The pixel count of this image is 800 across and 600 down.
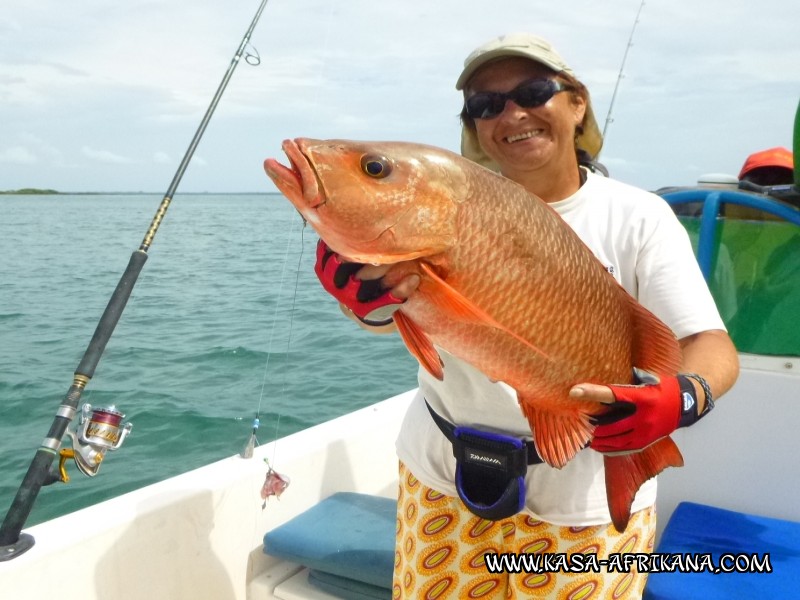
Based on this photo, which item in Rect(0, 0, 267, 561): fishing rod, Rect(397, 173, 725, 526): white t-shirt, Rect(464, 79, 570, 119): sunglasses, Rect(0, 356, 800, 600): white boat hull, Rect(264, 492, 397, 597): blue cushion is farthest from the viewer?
Rect(264, 492, 397, 597): blue cushion

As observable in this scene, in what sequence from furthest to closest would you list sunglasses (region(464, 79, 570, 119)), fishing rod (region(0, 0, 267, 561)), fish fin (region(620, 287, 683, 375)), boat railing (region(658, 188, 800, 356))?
boat railing (region(658, 188, 800, 356))
fishing rod (region(0, 0, 267, 561))
sunglasses (region(464, 79, 570, 119))
fish fin (region(620, 287, 683, 375))

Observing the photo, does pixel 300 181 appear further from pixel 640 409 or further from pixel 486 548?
pixel 486 548

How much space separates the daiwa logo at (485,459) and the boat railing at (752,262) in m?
1.98

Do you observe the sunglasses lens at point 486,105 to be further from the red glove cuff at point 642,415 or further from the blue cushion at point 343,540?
the blue cushion at point 343,540

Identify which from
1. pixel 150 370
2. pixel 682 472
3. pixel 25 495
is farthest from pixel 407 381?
pixel 25 495

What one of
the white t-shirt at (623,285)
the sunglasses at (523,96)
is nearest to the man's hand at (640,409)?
the white t-shirt at (623,285)

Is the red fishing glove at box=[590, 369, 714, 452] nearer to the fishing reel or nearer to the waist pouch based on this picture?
the waist pouch

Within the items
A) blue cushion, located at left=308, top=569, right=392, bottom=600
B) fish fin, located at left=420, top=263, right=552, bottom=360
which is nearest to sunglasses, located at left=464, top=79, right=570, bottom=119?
fish fin, located at left=420, top=263, right=552, bottom=360

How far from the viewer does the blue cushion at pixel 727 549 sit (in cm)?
228

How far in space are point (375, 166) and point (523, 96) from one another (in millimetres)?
647

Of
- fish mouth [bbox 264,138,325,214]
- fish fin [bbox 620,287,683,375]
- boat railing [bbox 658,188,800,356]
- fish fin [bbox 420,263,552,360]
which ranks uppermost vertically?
boat railing [bbox 658,188,800,356]

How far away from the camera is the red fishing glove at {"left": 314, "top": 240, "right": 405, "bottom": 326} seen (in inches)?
53.9

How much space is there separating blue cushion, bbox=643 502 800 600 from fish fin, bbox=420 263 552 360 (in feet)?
4.76

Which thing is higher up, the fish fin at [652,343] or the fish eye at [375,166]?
the fish eye at [375,166]
